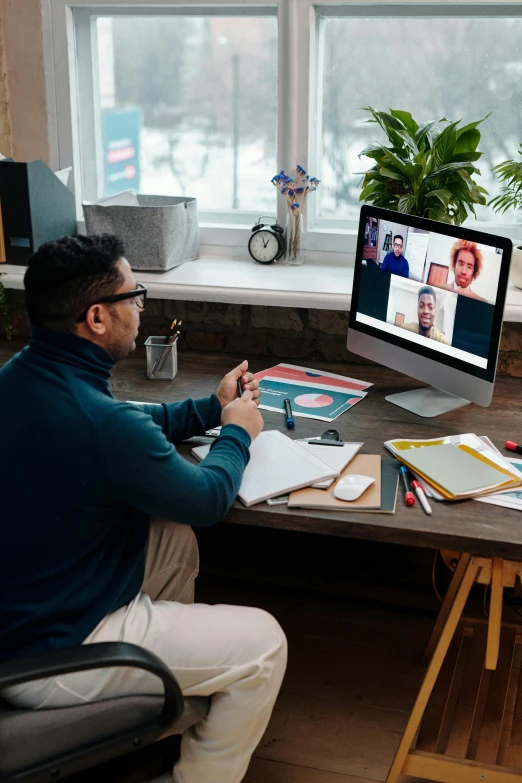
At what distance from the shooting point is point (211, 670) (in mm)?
1557

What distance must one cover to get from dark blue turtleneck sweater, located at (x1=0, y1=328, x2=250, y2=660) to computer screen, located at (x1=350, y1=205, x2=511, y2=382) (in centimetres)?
78

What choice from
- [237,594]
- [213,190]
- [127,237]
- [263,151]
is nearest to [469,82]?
[263,151]

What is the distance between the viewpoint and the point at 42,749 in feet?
4.51

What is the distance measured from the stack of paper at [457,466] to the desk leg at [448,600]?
0.14 metres

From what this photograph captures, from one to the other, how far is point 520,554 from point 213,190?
1.77m

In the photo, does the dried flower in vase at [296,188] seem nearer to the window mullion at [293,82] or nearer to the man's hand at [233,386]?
the window mullion at [293,82]

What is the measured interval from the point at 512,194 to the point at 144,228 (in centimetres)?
112

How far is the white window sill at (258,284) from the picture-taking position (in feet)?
7.97

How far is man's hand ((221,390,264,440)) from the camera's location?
185cm

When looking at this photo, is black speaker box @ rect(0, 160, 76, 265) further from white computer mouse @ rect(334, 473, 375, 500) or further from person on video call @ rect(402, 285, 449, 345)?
white computer mouse @ rect(334, 473, 375, 500)

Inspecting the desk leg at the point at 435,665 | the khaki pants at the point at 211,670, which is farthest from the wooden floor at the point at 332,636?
the khaki pants at the point at 211,670

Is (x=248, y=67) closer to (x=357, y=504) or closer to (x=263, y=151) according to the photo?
(x=263, y=151)

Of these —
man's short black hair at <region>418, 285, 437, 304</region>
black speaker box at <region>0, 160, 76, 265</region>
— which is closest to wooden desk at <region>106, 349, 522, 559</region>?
man's short black hair at <region>418, 285, 437, 304</region>

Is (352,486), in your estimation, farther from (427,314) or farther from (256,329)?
(256,329)
